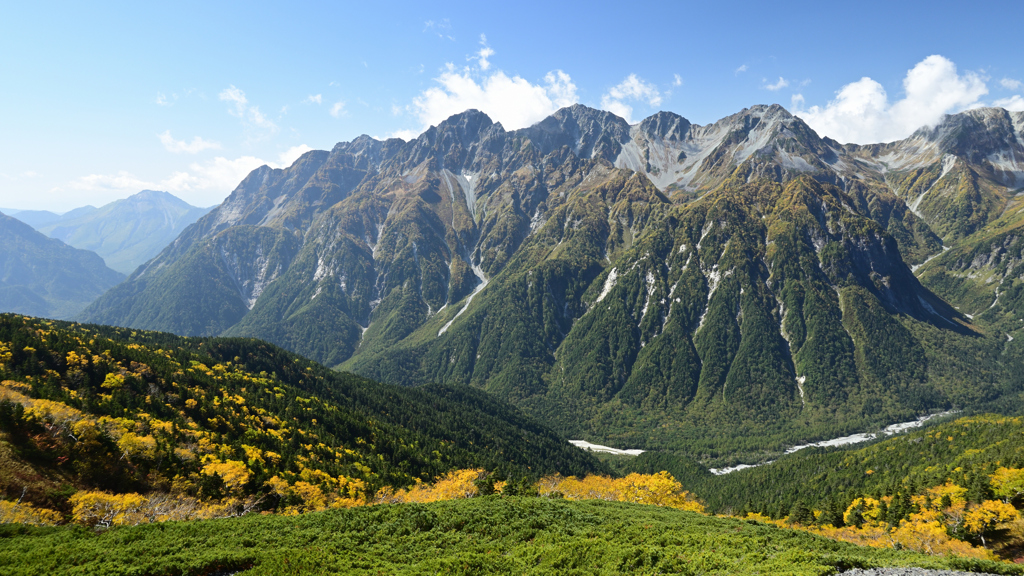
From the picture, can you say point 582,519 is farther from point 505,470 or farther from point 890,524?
point 505,470

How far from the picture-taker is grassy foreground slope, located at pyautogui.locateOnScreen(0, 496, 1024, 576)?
3803 cm

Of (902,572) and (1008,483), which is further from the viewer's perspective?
(1008,483)

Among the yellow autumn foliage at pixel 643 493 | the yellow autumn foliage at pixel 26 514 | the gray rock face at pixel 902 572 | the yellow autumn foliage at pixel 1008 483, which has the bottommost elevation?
the yellow autumn foliage at pixel 643 493

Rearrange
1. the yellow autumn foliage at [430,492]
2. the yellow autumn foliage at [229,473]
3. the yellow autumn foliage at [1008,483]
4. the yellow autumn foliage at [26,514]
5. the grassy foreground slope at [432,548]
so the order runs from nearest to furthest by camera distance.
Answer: the grassy foreground slope at [432,548] < the yellow autumn foliage at [26,514] < the yellow autumn foliage at [1008,483] < the yellow autumn foliage at [229,473] < the yellow autumn foliage at [430,492]

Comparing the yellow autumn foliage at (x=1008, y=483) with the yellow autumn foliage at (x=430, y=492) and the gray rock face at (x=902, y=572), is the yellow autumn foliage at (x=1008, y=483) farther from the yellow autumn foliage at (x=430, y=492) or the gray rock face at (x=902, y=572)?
the yellow autumn foliage at (x=430, y=492)

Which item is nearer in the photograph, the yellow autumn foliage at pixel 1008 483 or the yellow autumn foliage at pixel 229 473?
the yellow autumn foliage at pixel 1008 483

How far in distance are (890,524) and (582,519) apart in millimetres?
97393

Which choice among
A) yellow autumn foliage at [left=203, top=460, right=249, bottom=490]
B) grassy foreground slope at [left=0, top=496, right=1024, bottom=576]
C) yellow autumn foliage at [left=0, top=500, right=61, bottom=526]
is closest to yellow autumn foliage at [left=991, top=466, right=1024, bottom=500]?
grassy foreground slope at [left=0, top=496, right=1024, bottom=576]


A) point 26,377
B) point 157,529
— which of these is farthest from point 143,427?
point 157,529

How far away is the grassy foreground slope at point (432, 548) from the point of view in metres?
38.0

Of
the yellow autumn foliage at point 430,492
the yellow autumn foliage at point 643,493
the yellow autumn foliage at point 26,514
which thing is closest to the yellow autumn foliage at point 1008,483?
the yellow autumn foliage at point 643,493

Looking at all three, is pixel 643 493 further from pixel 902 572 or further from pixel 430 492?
pixel 902 572

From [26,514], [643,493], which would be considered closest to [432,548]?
[26,514]

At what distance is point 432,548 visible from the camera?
153ft
